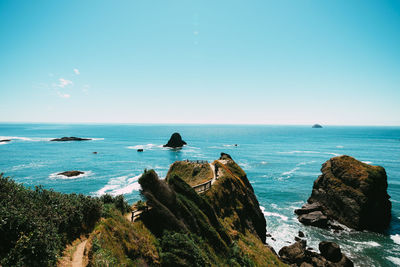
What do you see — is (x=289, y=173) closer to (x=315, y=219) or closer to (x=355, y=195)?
(x=355, y=195)

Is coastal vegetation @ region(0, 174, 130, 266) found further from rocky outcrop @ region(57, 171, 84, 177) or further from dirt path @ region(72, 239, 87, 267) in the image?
rocky outcrop @ region(57, 171, 84, 177)

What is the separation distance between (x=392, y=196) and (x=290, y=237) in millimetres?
40298

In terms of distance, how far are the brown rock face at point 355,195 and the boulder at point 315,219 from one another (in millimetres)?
3790

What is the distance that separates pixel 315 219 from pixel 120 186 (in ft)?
167

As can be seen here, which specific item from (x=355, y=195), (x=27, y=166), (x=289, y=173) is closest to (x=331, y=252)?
(x=355, y=195)

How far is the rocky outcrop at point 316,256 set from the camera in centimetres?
2992

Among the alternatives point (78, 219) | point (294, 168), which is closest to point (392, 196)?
point (294, 168)

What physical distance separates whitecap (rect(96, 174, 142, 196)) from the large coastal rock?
4441 centimetres

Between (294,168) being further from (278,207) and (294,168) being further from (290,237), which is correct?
(290,237)

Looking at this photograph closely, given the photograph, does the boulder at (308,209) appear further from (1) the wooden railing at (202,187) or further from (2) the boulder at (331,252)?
(1) the wooden railing at (202,187)

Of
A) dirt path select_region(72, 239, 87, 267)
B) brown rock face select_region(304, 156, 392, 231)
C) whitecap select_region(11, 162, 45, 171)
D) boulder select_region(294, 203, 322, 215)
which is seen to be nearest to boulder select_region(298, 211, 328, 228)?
boulder select_region(294, 203, 322, 215)

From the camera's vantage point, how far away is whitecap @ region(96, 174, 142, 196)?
53.7 metres

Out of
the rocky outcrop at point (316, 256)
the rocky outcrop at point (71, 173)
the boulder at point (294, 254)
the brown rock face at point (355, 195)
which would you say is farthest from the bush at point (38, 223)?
the rocky outcrop at point (71, 173)

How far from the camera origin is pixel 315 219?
43.6m
